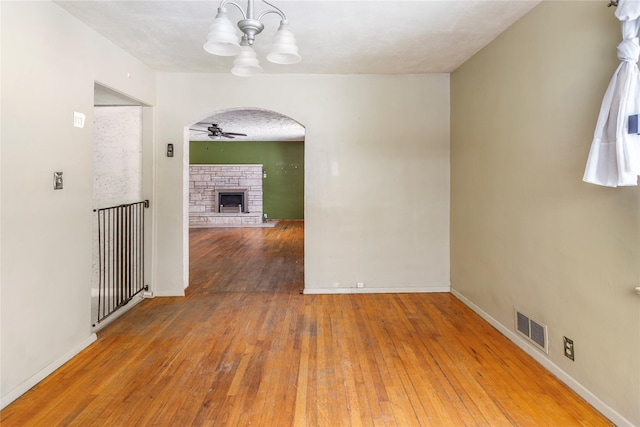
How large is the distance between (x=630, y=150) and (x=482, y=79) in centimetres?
193

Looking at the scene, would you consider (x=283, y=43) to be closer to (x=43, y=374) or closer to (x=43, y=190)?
(x=43, y=190)

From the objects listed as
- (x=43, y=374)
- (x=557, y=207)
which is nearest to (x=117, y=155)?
(x=43, y=374)

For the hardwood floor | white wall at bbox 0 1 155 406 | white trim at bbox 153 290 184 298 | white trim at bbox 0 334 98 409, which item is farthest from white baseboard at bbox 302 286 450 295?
white wall at bbox 0 1 155 406

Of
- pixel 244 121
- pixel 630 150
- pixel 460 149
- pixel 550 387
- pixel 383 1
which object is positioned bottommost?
pixel 550 387

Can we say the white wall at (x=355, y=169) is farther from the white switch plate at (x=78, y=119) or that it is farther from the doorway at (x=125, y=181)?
the white switch plate at (x=78, y=119)

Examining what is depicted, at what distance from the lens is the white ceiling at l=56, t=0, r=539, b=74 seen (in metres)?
2.47

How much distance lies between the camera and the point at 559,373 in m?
2.24

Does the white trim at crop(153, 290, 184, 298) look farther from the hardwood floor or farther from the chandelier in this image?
the chandelier

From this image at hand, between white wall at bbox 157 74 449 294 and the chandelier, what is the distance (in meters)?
1.82

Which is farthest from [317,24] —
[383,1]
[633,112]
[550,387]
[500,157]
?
[550,387]

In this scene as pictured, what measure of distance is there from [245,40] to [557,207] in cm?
224

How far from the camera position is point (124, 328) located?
121 inches

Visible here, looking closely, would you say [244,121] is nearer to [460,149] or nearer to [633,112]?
[460,149]

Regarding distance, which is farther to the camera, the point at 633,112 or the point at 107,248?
the point at 107,248
